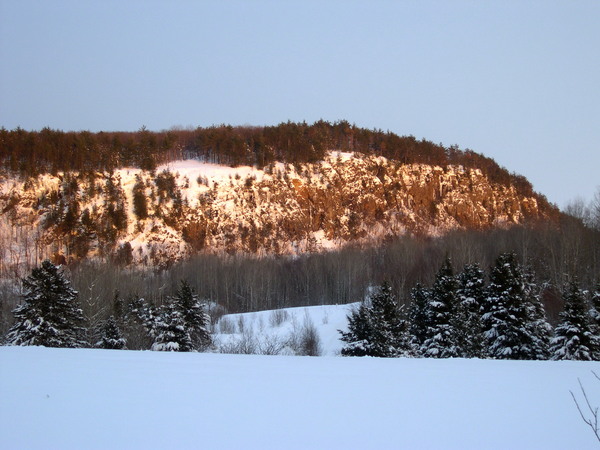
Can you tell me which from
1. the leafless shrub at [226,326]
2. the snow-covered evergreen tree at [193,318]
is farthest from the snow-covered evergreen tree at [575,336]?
the leafless shrub at [226,326]

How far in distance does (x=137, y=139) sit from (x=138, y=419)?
73.8 m

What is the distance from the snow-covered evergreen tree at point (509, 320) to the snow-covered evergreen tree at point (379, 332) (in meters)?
3.47

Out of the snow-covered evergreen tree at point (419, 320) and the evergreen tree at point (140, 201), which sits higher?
the evergreen tree at point (140, 201)

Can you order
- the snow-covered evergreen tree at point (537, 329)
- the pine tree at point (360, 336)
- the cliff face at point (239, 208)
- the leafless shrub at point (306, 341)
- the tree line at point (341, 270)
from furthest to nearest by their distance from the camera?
the cliff face at point (239, 208), the tree line at point (341, 270), the leafless shrub at point (306, 341), the pine tree at point (360, 336), the snow-covered evergreen tree at point (537, 329)

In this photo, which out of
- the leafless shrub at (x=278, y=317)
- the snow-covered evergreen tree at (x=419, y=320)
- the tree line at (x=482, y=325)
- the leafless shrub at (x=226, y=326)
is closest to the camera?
the tree line at (x=482, y=325)

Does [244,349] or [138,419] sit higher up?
[138,419]

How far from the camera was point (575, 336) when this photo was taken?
1588 cm

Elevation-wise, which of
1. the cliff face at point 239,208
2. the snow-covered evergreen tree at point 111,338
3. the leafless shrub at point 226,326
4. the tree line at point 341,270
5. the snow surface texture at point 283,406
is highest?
the cliff face at point 239,208

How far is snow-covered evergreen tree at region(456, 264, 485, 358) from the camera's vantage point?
1886 cm

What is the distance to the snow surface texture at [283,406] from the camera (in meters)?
4.54

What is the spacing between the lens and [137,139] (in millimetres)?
73500

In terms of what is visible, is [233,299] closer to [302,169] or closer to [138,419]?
[302,169]

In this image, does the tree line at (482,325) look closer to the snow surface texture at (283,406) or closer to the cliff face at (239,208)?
the snow surface texture at (283,406)

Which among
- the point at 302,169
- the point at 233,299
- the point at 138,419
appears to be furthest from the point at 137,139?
the point at 138,419
